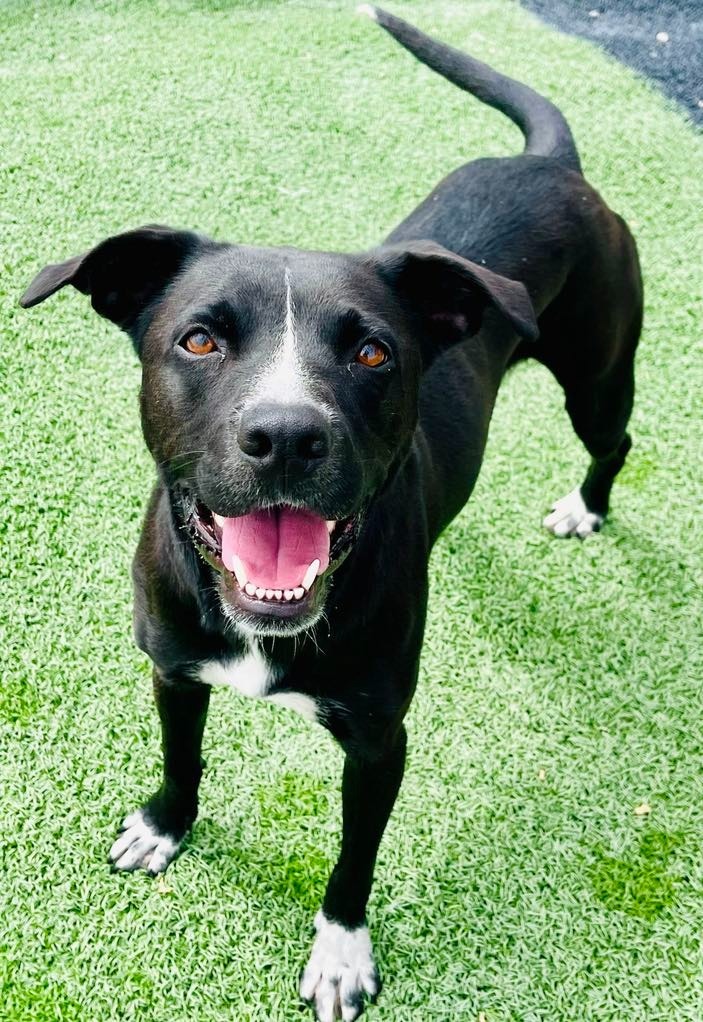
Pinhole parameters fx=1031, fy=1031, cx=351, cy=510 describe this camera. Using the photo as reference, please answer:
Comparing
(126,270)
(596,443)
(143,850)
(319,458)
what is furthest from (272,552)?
(596,443)

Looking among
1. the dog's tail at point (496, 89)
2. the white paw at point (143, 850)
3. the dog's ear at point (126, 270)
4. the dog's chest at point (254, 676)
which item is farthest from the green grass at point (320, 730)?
the dog's ear at point (126, 270)

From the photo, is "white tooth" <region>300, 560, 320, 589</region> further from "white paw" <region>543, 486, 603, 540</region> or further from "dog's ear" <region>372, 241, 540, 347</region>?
"white paw" <region>543, 486, 603, 540</region>

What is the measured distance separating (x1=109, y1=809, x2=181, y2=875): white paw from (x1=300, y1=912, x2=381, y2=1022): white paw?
0.51m

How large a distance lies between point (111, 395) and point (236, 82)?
2.66 metres

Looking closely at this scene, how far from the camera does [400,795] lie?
3324mm

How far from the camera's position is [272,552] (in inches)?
87.6

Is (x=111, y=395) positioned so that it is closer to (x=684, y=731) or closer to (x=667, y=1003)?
(x=684, y=731)

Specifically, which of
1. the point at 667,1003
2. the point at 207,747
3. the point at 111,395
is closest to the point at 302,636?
the point at 207,747

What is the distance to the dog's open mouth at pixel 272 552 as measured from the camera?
85.1 inches

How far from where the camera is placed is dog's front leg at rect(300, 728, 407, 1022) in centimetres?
266

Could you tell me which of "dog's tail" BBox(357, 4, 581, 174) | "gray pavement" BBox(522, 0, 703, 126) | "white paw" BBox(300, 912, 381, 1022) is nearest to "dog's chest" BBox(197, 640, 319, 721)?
"white paw" BBox(300, 912, 381, 1022)

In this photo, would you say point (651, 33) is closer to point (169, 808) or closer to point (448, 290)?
point (448, 290)

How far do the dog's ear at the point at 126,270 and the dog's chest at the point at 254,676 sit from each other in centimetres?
83

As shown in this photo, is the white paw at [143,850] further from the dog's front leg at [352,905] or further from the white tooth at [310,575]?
the white tooth at [310,575]
